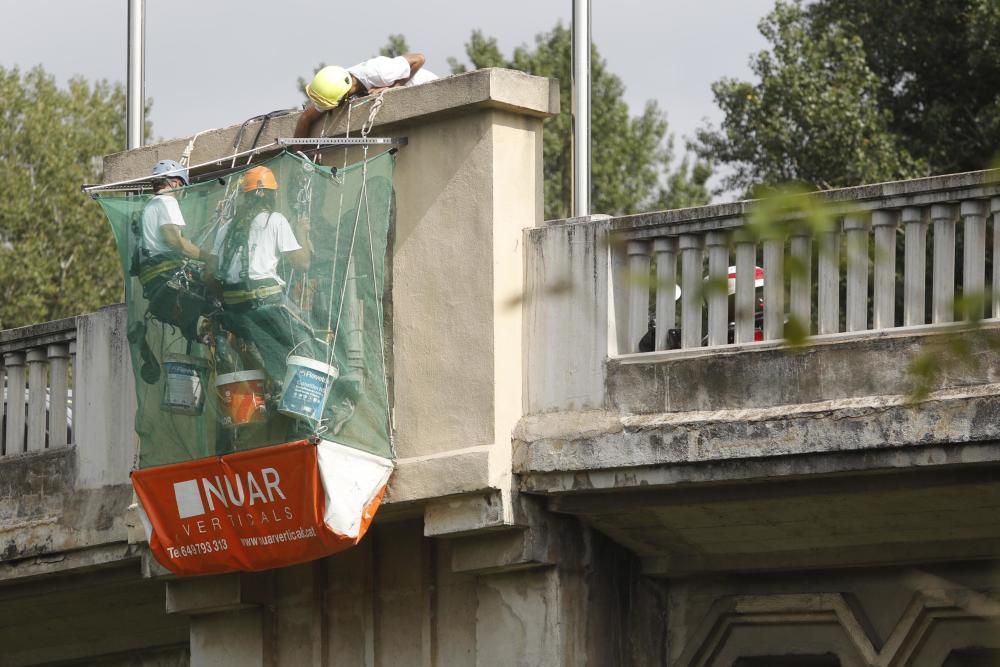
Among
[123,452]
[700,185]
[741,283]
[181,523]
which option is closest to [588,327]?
[741,283]

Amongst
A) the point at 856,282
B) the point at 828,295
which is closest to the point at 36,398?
the point at 828,295

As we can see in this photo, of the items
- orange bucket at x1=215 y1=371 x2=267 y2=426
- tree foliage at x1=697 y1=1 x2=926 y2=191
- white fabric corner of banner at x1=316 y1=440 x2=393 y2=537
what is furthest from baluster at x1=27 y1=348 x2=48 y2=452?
tree foliage at x1=697 y1=1 x2=926 y2=191

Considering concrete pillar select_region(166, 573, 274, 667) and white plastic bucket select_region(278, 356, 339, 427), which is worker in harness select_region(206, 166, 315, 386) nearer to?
white plastic bucket select_region(278, 356, 339, 427)

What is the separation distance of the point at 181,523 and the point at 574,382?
252cm

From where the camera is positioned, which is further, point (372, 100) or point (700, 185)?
point (700, 185)

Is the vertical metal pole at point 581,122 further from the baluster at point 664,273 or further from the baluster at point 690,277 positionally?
the baluster at point 690,277

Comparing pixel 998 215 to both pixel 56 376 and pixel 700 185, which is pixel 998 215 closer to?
pixel 56 376

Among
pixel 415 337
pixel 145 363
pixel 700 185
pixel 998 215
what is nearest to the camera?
pixel 998 215

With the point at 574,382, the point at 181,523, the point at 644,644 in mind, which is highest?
the point at 574,382

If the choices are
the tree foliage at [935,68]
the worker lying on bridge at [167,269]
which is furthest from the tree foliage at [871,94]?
the worker lying on bridge at [167,269]

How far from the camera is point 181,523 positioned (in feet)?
36.2

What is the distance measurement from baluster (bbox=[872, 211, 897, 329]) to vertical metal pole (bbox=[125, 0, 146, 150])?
5.55 meters

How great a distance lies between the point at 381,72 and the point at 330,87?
12.8 inches

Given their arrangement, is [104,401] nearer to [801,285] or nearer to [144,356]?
[144,356]
